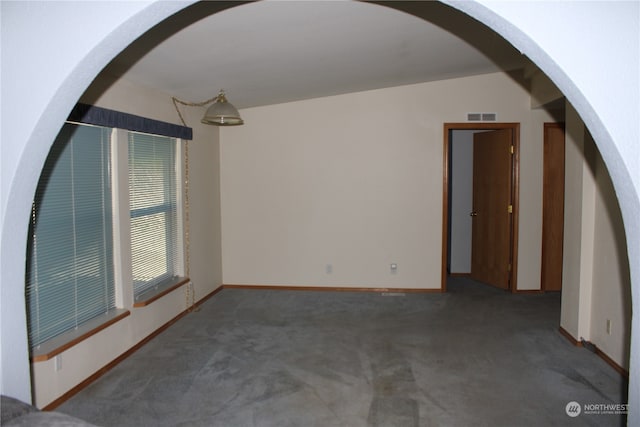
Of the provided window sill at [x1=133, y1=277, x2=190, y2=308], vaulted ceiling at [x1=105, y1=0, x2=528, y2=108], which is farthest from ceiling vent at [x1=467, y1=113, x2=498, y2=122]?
window sill at [x1=133, y1=277, x2=190, y2=308]

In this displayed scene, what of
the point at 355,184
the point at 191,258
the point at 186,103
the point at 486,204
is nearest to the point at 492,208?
the point at 486,204

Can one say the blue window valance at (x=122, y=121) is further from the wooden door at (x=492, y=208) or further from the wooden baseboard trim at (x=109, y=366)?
the wooden door at (x=492, y=208)

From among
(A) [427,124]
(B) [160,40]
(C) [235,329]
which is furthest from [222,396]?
(A) [427,124]

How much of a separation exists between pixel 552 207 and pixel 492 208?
71cm

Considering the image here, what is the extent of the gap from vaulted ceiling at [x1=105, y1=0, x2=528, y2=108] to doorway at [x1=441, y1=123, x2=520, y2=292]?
100cm

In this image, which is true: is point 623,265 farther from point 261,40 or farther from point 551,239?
point 261,40

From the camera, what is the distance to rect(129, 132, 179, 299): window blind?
13.5ft

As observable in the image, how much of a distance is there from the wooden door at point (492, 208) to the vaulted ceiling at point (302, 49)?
3.65ft

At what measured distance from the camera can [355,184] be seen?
6.03 m

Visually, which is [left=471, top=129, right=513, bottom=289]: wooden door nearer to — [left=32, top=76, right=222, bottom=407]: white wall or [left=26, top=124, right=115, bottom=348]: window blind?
[left=32, top=76, right=222, bottom=407]: white wall

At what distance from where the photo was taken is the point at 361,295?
5918 mm

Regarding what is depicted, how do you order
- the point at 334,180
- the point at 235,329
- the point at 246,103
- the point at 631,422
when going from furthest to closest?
the point at 334,180, the point at 246,103, the point at 235,329, the point at 631,422

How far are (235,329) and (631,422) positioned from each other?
3.66m

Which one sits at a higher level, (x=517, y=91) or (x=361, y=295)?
(x=517, y=91)
